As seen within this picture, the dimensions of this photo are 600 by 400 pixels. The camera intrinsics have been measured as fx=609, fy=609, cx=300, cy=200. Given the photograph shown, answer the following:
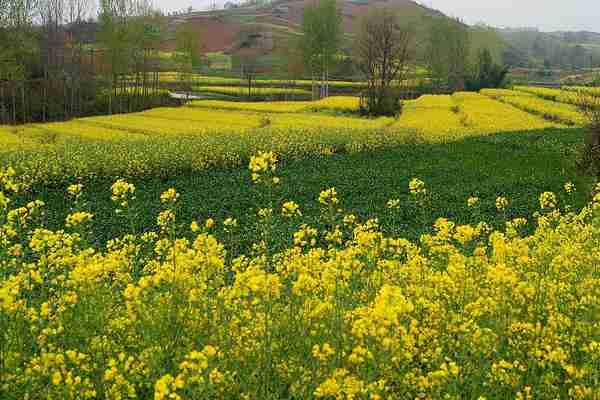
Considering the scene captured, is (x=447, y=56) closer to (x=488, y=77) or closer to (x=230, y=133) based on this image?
(x=488, y=77)

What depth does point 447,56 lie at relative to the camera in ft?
199

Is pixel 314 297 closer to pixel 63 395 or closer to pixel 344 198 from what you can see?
pixel 63 395

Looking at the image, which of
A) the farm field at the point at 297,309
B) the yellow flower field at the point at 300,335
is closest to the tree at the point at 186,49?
the farm field at the point at 297,309

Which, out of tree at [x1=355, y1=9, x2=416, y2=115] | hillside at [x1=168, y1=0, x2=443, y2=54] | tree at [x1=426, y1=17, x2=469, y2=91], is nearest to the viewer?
tree at [x1=355, y1=9, x2=416, y2=115]

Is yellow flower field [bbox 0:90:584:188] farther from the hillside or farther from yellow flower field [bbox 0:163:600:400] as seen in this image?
the hillside

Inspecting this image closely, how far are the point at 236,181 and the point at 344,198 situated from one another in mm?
2969

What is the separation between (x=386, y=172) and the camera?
1572cm

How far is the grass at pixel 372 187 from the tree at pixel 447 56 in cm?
3941

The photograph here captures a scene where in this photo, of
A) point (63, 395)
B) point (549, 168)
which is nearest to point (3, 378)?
point (63, 395)

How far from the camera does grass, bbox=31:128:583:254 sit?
11.4 metres

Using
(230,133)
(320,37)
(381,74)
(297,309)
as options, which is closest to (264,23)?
(320,37)

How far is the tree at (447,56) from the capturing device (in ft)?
189

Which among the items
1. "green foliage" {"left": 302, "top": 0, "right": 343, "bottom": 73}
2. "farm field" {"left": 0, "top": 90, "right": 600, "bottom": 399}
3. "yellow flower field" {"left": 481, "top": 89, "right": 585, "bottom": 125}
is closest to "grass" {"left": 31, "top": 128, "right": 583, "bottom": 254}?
"farm field" {"left": 0, "top": 90, "right": 600, "bottom": 399}

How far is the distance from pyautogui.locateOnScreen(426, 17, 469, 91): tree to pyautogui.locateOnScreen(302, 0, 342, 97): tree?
13.1 m
